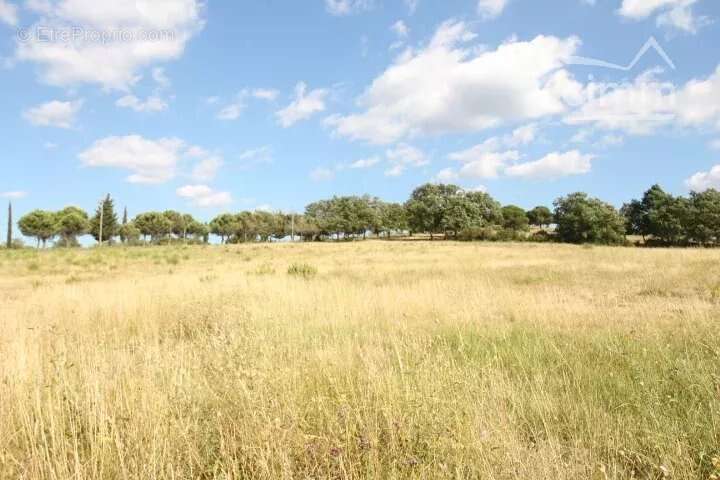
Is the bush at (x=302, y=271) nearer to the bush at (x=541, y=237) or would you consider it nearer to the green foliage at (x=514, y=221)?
the bush at (x=541, y=237)

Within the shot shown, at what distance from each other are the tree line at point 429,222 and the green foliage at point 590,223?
137mm

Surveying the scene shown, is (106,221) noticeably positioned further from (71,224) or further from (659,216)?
(659,216)

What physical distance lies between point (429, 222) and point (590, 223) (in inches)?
1129

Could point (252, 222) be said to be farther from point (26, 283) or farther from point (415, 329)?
point (415, 329)

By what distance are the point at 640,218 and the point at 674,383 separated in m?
83.3

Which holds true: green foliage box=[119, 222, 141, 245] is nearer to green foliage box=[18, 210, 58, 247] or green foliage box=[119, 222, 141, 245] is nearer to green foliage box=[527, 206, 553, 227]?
green foliage box=[18, 210, 58, 247]

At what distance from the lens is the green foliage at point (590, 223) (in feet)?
204

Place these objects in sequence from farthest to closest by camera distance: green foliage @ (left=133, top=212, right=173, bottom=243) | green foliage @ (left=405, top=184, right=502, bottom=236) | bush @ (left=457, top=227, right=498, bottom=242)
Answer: green foliage @ (left=133, top=212, right=173, bottom=243), green foliage @ (left=405, top=184, right=502, bottom=236), bush @ (left=457, top=227, right=498, bottom=242)

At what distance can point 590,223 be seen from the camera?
63375mm

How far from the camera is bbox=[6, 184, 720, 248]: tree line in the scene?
6166 centimetres

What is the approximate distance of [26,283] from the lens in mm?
16766

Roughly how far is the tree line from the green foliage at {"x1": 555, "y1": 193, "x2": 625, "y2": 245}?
137 mm

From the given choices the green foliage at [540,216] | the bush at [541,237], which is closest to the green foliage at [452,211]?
the bush at [541,237]

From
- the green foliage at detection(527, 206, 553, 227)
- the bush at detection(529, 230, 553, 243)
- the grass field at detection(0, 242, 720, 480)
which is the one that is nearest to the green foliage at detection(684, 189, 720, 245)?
the bush at detection(529, 230, 553, 243)
